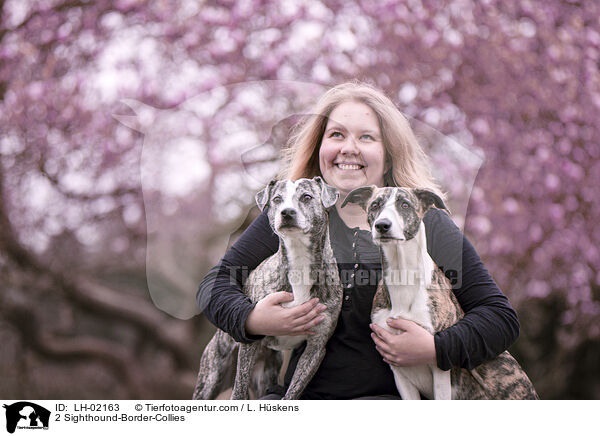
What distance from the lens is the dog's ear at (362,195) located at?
5.79 ft

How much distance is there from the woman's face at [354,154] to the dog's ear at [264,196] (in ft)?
0.79

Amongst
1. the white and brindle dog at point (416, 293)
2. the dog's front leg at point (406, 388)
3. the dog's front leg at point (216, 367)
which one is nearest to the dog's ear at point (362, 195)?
the white and brindle dog at point (416, 293)

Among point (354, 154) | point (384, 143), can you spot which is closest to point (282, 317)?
point (354, 154)

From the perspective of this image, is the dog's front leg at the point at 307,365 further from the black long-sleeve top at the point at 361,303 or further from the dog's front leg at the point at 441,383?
the dog's front leg at the point at 441,383

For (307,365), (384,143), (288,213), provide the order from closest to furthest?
(288,213)
(307,365)
(384,143)

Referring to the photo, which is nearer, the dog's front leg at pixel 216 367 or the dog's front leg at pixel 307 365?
the dog's front leg at pixel 307 365

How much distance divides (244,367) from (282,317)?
261mm

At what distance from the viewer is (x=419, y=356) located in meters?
1.71

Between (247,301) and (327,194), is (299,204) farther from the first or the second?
(247,301)

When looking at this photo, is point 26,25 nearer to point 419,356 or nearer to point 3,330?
point 3,330

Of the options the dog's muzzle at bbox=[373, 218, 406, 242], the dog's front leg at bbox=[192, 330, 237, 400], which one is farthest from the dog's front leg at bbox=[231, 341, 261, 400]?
the dog's muzzle at bbox=[373, 218, 406, 242]

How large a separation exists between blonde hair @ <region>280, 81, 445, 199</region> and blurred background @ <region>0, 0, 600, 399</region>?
0.32ft

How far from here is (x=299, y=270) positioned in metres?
1.75
